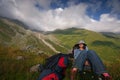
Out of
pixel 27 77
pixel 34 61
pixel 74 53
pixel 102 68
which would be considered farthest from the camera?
pixel 34 61

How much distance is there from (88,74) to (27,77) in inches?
91.7

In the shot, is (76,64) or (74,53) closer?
(76,64)

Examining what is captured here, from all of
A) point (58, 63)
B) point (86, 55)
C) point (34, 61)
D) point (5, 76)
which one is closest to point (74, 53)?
point (86, 55)

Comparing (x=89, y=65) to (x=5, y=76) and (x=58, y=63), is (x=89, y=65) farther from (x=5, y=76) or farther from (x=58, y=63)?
(x=5, y=76)

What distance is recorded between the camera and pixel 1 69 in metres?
6.35

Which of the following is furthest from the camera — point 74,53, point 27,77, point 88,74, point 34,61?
point 34,61

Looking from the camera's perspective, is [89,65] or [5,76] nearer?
[5,76]

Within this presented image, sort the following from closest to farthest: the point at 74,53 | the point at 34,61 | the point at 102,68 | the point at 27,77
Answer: the point at 102,68, the point at 27,77, the point at 74,53, the point at 34,61

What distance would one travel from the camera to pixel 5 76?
18.9 feet

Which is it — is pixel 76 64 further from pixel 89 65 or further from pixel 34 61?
pixel 34 61

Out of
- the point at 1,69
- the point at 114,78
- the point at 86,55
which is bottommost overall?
the point at 114,78

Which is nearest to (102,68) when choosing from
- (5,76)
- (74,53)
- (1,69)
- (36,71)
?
(74,53)

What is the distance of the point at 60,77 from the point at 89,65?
1.27 meters

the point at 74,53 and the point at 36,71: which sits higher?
the point at 74,53
